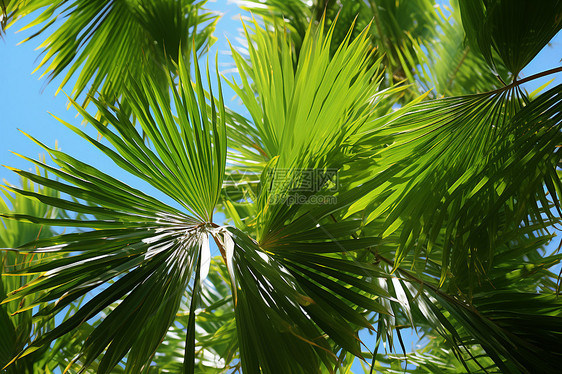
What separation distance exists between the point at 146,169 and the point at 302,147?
278 mm

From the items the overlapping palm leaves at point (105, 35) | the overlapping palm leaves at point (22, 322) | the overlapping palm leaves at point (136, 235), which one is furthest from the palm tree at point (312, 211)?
the overlapping palm leaves at point (105, 35)

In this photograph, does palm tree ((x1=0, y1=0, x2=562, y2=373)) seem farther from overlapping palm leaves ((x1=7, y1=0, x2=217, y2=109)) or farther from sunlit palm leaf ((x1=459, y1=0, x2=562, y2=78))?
overlapping palm leaves ((x1=7, y1=0, x2=217, y2=109))

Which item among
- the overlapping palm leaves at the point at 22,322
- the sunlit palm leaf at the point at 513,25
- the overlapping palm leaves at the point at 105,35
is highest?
the overlapping palm leaves at the point at 105,35

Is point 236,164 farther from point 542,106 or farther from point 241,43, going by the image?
point 542,106

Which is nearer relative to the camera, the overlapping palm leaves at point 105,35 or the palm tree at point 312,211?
the palm tree at point 312,211

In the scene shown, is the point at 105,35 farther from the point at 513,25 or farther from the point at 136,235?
the point at 513,25

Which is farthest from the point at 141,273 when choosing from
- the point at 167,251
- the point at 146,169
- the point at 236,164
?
the point at 236,164

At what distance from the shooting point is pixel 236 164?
151cm

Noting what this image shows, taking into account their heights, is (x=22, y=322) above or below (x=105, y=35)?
below

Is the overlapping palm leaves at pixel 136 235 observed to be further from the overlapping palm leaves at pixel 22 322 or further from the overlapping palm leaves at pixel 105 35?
the overlapping palm leaves at pixel 105 35

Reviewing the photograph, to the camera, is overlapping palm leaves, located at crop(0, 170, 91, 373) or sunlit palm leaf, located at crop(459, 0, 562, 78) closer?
sunlit palm leaf, located at crop(459, 0, 562, 78)

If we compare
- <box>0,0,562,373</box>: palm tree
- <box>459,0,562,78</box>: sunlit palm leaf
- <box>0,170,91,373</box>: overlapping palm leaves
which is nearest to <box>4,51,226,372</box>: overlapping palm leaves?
<box>0,0,562,373</box>: palm tree

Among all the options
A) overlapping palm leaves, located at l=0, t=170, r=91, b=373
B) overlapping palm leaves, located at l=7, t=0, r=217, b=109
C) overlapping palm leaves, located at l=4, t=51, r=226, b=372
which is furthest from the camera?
overlapping palm leaves, located at l=7, t=0, r=217, b=109

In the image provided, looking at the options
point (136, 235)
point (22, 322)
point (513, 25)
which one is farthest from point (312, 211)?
point (22, 322)
